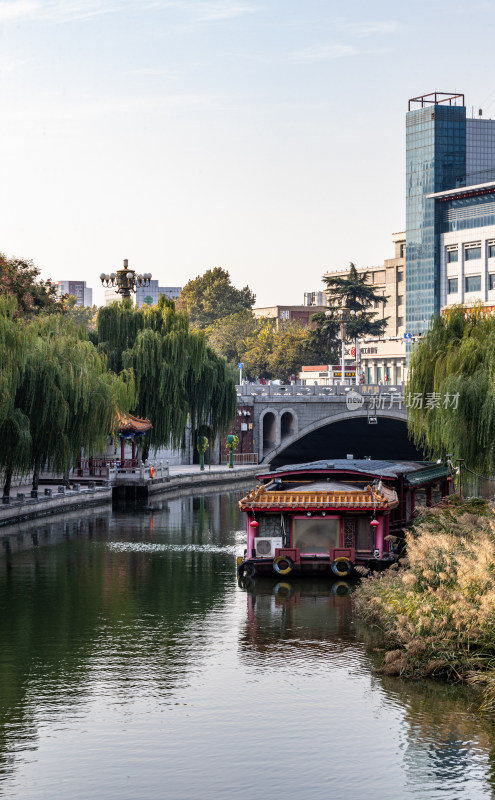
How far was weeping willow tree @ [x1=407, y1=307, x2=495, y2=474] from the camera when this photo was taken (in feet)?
138

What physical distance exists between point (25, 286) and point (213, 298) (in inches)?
4616

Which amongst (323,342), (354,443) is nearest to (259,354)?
(323,342)

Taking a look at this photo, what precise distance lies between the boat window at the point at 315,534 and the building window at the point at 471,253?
126469 millimetres

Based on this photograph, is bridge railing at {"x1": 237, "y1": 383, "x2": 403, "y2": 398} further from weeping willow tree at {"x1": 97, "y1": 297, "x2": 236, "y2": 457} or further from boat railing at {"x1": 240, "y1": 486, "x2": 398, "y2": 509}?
boat railing at {"x1": 240, "y1": 486, "x2": 398, "y2": 509}

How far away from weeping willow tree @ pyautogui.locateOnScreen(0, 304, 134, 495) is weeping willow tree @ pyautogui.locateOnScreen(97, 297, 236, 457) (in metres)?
10.0

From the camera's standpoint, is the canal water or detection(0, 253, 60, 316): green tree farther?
detection(0, 253, 60, 316): green tree

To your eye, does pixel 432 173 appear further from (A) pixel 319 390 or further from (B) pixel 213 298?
(A) pixel 319 390

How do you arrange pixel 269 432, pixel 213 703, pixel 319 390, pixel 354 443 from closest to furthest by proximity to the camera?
pixel 213 703 → pixel 319 390 → pixel 269 432 → pixel 354 443

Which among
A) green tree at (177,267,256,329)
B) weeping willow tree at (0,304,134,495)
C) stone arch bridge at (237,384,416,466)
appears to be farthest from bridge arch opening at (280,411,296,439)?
green tree at (177,267,256,329)

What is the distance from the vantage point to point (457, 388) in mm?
42406

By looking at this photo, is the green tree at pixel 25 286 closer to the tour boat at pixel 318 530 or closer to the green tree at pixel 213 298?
the tour boat at pixel 318 530

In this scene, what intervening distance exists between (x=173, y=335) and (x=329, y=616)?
42714 millimetres

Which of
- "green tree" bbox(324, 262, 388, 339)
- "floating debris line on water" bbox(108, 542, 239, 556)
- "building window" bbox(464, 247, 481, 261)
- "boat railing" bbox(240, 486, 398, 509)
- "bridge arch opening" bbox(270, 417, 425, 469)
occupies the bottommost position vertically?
"floating debris line on water" bbox(108, 542, 239, 556)

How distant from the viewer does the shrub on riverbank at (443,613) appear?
2091cm
